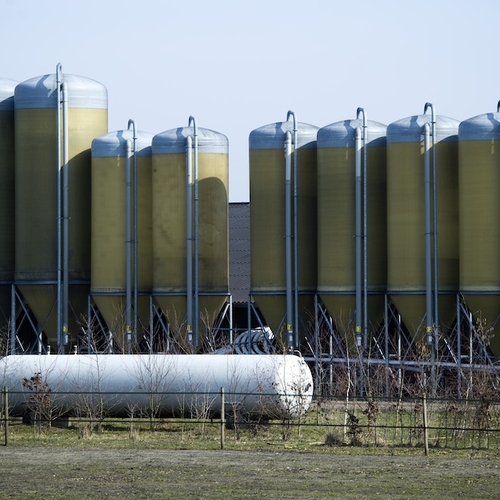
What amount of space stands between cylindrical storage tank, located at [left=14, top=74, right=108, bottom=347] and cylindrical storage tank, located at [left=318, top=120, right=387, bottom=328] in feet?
35.1

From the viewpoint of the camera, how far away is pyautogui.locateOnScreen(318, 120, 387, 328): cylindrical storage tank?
47344mm

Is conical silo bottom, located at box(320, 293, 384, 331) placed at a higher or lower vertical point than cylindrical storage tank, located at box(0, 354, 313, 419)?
higher

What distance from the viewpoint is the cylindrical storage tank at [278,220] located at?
4916cm

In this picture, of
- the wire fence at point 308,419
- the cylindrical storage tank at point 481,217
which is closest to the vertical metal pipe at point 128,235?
the wire fence at point 308,419

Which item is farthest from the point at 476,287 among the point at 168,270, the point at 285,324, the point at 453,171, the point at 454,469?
the point at 454,469

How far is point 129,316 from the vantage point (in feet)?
167

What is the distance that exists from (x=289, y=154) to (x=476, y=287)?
9328mm

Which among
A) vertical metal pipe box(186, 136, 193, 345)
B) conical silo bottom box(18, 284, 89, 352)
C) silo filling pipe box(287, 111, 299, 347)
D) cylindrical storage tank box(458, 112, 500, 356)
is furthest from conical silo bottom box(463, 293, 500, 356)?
conical silo bottom box(18, 284, 89, 352)

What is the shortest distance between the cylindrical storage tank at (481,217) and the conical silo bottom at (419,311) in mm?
1326

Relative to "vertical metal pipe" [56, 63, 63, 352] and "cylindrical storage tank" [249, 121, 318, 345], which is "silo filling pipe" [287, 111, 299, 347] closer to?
"cylindrical storage tank" [249, 121, 318, 345]

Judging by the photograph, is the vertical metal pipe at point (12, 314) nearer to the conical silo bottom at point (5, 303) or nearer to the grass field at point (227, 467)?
the conical silo bottom at point (5, 303)

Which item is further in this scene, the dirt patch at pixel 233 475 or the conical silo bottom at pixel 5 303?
the conical silo bottom at pixel 5 303

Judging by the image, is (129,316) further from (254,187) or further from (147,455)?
(147,455)

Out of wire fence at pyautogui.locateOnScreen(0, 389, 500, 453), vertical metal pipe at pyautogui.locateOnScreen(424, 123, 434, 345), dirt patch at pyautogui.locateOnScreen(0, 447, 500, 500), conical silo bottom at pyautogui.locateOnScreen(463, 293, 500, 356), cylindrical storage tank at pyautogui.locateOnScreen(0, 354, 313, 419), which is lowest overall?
dirt patch at pyautogui.locateOnScreen(0, 447, 500, 500)
